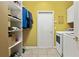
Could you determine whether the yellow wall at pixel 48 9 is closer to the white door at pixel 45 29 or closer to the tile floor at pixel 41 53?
the white door at pixel 45 29

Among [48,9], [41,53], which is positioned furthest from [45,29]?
[41,53]

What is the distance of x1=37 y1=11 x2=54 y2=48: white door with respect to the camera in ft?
24.2

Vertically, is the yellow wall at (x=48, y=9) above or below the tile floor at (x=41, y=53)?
above

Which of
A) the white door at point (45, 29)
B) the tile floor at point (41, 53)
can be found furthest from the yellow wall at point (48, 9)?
the tile floor at point (41, 53)

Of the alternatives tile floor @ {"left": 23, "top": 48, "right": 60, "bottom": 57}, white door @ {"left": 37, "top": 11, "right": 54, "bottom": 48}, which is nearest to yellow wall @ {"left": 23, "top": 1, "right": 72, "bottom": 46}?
white door @ {"left": 37, "top": 11, "right": 54, "bottom": 48}

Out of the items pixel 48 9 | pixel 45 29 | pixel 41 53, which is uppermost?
pixel 48 9

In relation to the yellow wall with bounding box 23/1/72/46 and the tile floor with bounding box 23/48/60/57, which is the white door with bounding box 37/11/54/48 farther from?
the tile floor with bounding box 23/48/60/57

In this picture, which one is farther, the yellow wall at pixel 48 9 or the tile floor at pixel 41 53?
the yellow wall at pixel 48 9

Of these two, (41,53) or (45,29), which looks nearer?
(41,53)

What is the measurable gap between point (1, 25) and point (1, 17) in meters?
0.13

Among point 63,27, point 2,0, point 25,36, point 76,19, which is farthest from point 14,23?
point 63,27

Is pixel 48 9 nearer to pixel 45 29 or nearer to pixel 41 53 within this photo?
pixel 45 29

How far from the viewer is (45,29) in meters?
7.44

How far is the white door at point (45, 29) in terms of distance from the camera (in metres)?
7.37
